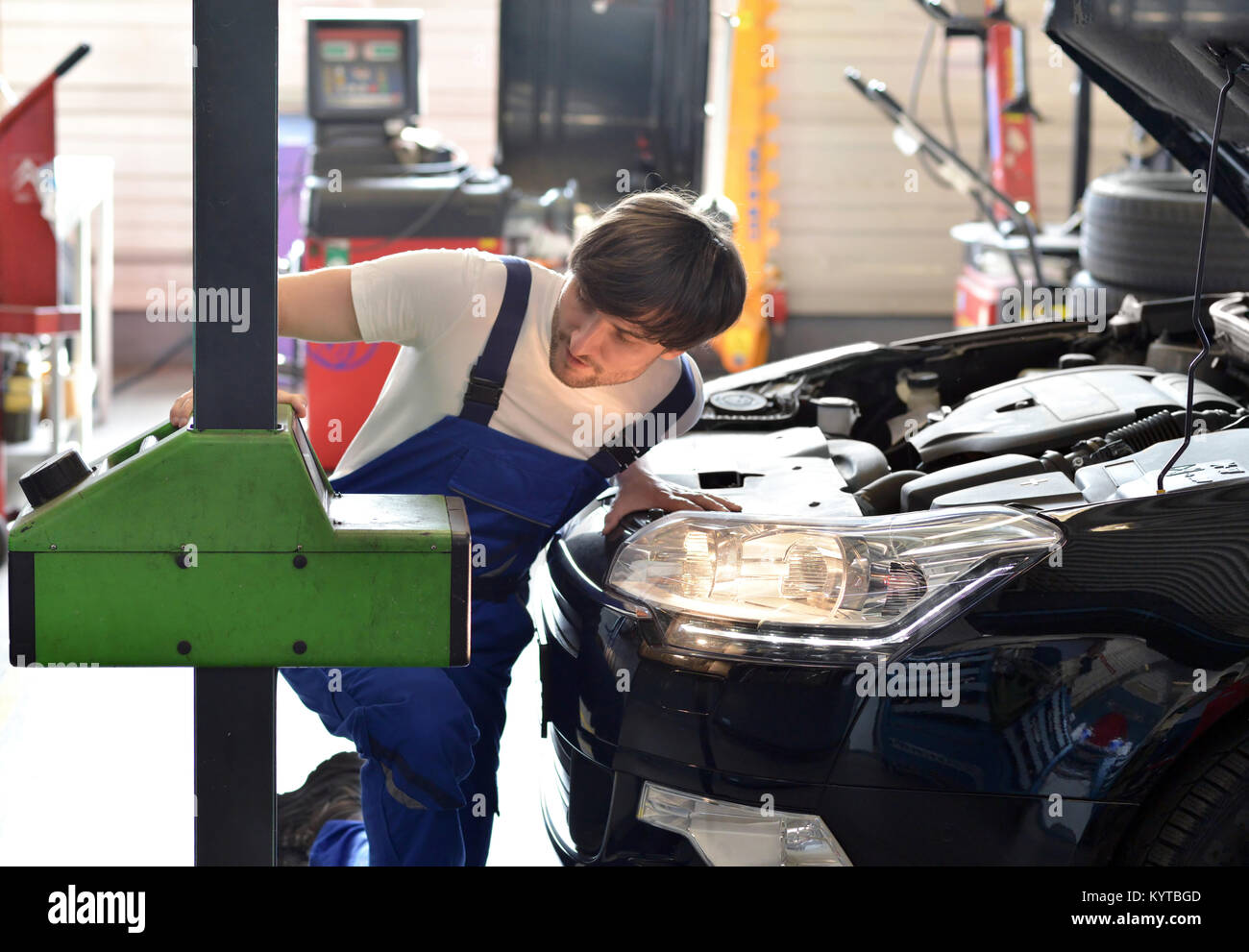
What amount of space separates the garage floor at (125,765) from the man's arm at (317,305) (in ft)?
2.45

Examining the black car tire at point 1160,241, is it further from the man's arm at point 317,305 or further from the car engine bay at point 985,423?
the man's arm at point 317,305

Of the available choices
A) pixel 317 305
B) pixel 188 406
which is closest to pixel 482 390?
pixel 317 305

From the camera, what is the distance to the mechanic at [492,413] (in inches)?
71.2

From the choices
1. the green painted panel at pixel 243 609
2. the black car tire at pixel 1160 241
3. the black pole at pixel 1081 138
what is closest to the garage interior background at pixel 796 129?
the black pole at pixel 1081 138

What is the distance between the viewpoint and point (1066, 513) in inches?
66.9

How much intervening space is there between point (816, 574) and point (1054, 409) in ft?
2.87

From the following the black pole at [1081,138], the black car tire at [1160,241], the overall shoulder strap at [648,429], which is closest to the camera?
the overall shoulder strap at [648,429]

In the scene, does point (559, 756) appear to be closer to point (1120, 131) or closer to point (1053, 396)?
point (1053, 396)

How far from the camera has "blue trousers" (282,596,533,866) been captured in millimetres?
1867

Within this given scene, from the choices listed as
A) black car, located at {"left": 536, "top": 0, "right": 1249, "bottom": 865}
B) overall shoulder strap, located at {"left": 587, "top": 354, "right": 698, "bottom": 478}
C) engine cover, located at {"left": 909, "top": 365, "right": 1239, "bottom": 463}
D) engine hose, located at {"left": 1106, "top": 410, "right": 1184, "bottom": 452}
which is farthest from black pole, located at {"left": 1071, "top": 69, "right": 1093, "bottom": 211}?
overall shoulder strap, located at {"left": 587, "top": 354, "right": 698, "bottom": 478}

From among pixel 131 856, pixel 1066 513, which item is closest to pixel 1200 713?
pixel 1066 513

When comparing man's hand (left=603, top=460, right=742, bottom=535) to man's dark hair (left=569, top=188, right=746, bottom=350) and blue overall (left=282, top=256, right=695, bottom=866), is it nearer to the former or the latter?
blue overall (left=282, top=256, right=695, bottom=866)

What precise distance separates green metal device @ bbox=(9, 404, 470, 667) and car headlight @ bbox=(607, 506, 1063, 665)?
1.65 ft

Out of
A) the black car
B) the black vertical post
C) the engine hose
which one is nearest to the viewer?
the black vertical post
